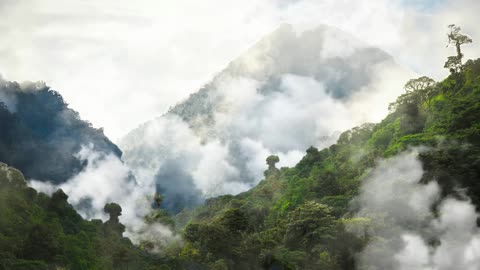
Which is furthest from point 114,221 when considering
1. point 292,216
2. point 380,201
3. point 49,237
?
point 380,201

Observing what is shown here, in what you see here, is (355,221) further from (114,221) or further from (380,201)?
(114,221)

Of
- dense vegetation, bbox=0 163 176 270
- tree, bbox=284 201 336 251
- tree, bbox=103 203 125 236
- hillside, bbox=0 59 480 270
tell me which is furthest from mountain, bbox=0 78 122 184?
tree, bbox=284 201 336 251

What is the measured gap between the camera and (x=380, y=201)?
7788 centimetres

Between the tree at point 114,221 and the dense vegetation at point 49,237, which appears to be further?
the tree at point 114,221

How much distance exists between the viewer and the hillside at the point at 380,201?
71.1 meters

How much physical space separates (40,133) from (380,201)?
77331mm

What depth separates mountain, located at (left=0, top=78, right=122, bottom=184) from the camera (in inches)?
3834

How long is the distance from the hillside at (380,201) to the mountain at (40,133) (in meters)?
39.3

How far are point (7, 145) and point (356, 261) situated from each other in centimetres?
6825

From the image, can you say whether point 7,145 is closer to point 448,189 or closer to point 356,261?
point 356,261

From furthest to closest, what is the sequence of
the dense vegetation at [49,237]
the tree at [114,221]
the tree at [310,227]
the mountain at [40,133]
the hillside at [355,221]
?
the mountain at [40,133] < the tree at [114,221] < the tree at [310,227] < the hillside at [355,221] < the dense vegetation at [49,237]

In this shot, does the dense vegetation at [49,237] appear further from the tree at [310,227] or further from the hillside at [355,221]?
the tree at [310,227]

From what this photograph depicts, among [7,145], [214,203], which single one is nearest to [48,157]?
[7,145]

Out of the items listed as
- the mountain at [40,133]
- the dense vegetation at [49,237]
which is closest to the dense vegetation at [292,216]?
the dense vegetation at [49,237]
